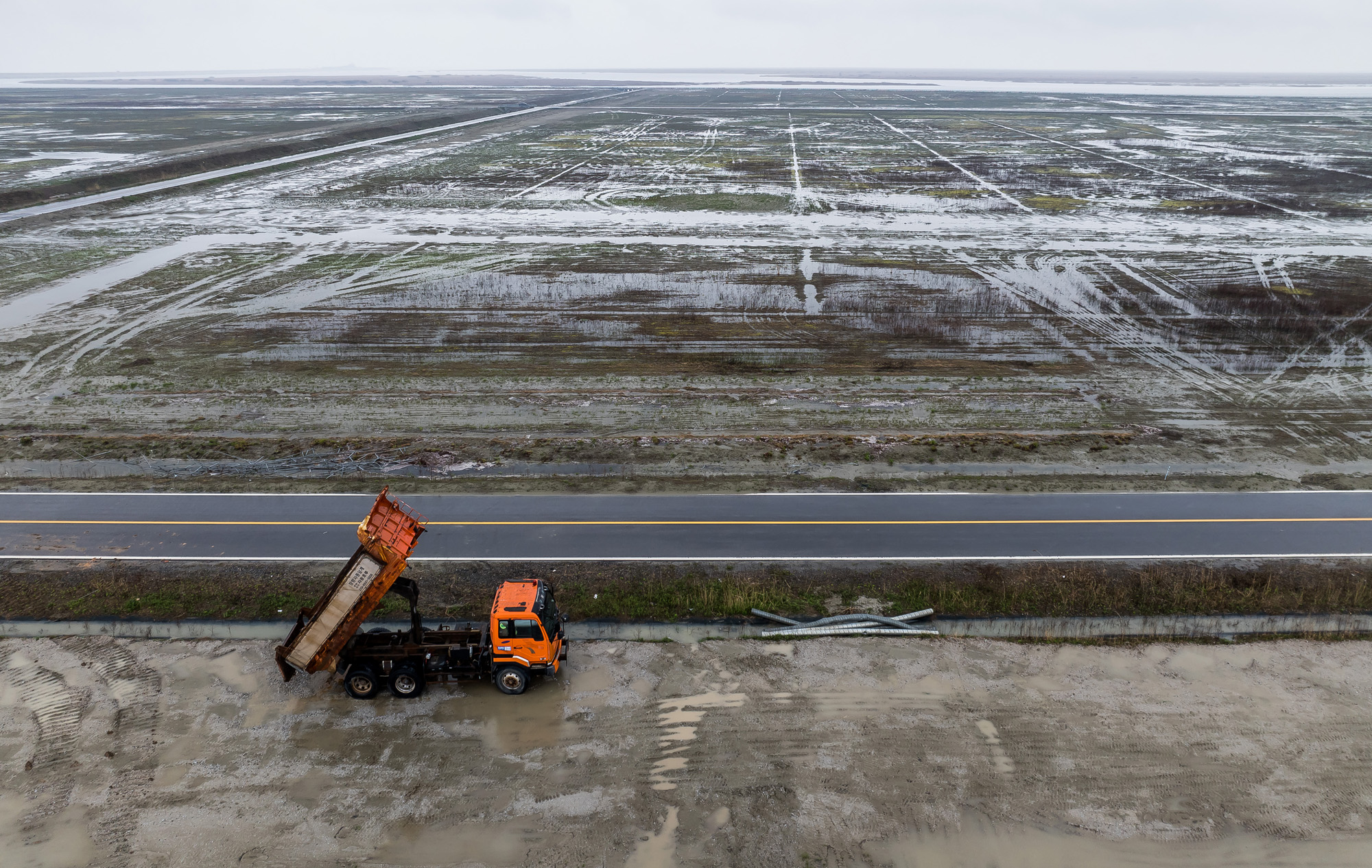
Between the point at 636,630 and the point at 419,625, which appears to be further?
the point at 636,630

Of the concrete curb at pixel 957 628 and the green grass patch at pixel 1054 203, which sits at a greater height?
the green grass patch at pixel 1054 203

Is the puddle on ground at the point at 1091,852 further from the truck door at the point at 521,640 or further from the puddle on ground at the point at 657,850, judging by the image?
the truck door at the point at 521,640

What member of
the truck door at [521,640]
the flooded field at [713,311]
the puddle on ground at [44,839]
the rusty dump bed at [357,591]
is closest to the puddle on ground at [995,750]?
the truck door at [521,640]

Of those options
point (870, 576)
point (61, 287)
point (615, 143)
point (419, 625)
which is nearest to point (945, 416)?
point (870, 576)

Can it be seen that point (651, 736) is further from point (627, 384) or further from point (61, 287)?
point (61, 287)

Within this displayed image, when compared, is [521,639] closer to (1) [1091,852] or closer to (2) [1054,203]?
(1) [1091,852]

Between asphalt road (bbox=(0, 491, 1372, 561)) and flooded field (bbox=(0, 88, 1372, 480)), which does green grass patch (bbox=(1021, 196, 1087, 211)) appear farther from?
asphalt road (bbox=(0, 491, 1372, 561))
